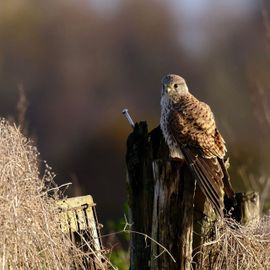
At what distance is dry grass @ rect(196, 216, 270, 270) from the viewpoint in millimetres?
5934

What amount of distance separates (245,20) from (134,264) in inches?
489

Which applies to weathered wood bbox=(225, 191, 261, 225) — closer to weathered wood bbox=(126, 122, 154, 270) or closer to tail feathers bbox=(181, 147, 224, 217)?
tail feathers bbox=(181, 147, 224, 217)

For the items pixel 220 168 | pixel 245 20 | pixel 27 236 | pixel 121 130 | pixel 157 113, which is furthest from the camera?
pixel 245 20

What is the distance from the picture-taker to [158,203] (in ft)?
19.4

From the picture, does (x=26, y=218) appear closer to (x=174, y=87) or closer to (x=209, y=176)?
(x=209, y=176)

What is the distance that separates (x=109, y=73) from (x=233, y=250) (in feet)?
41.9

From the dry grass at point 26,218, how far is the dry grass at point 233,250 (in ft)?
2.50

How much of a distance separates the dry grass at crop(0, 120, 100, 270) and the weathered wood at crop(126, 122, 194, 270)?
1.54 feet

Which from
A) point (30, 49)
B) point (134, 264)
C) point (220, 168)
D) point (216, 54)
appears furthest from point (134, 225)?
point (30, 49)

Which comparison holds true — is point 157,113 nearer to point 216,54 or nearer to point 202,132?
point 216,54

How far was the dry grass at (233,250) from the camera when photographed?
5.93 m

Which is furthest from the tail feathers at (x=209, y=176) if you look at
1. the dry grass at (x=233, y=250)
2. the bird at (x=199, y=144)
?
the dry grass at (x=233, y=250)

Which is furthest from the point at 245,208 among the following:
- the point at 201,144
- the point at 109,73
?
the point at 109,73

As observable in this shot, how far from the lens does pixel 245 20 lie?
716 inches
